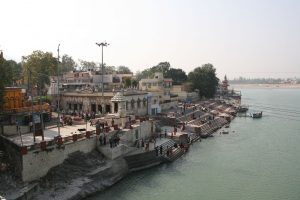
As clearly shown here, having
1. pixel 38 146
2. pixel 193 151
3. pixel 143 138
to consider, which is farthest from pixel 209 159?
pixel 38 146

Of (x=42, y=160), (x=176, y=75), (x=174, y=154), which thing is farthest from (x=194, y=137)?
(x=176, y=75)

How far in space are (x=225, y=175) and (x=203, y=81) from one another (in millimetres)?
60499

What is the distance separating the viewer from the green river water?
27.1m

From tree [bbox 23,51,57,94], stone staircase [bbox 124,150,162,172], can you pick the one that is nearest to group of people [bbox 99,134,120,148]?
stone staircase [bbox 124,150,162,172]

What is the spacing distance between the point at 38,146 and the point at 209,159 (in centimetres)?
→ 1815

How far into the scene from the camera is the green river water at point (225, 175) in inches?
1068

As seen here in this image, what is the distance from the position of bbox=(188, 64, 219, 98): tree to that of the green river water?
43.0m

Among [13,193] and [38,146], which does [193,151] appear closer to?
[38,146]

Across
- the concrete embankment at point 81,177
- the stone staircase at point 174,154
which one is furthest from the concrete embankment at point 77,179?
the stone staircase at point 174,154

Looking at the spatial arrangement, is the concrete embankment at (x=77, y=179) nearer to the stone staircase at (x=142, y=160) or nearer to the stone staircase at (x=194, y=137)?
the stone staircase at (x=142, y=160)

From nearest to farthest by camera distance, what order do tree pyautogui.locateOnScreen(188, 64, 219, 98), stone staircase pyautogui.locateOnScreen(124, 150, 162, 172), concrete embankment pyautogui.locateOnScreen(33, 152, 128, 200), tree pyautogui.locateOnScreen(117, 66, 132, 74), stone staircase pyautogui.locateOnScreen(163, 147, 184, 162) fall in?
1. concrete embankment pyautogui.locateOnScreen(33, 152, 128, 200)
2. stone staircase pyautogui.locateOnScreen(124, 150, 162, 172)
3. stone staircase pyautogui.locateOnScreen(163, 147, 184, 162)
4. tree pyautogui.locateOnScreen(188, 64, 219, 98)
5. tree pyautogui.locateOnScreen(117, 66, 132, 74)

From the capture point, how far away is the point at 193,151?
1608 inches

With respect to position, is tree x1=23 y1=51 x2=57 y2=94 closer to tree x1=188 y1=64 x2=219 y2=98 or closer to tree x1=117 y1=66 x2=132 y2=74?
tree x1=188 y1=64 x2=219 y2=98

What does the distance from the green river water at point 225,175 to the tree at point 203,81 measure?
43031mm
